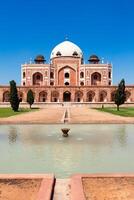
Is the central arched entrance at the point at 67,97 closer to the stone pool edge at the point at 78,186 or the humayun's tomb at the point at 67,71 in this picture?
the humayun's tomb at the point at 67,71

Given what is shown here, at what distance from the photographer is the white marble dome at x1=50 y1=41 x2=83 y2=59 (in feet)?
211

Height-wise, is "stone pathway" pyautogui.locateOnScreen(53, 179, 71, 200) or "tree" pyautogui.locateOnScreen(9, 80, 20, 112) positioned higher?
"tree" pyautogui.locateOnScreen(9, 80, 20, 112)

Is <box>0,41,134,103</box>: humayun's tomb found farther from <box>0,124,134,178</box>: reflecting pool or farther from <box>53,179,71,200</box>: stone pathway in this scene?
<box>53,179,71,200</box>: stone pathway

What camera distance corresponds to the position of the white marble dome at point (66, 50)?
A: 64438 millimetres

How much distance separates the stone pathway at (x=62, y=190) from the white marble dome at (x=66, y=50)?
59.2 metres

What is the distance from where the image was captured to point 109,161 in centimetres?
808

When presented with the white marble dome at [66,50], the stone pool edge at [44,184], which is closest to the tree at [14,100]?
the stone pool edge at [44,184]

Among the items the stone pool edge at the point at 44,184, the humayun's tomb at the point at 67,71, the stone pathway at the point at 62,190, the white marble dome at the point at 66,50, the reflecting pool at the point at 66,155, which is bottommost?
the reflecting pool at the point at 66,155

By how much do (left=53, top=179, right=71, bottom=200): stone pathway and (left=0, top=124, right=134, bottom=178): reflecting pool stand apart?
2.96ft

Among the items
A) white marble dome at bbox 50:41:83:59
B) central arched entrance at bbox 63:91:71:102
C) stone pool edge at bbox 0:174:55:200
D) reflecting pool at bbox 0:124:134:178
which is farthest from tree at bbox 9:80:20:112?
white marble dome at bbox 50:41:83:59

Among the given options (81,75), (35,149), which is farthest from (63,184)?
(81,75)

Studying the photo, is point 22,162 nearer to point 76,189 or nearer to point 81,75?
point 76,189

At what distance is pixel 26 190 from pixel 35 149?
15.8 feet

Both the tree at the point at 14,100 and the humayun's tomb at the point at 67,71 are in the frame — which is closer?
the tree at the point at 14,100
